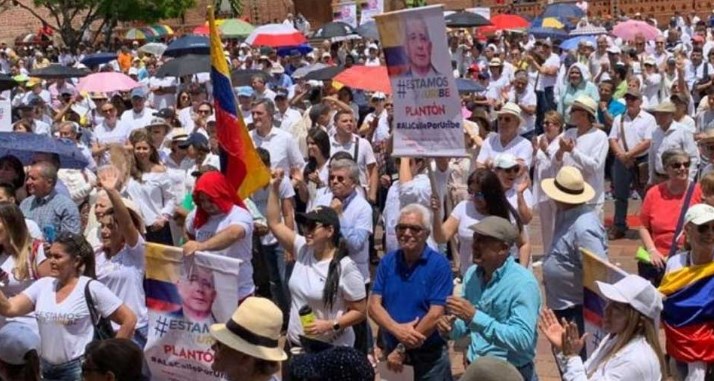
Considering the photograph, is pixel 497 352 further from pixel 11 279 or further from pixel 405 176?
pixel 405 176

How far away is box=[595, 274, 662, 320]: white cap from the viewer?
5.42m

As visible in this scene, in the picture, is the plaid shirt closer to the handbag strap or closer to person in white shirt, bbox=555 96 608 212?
the handbag strap

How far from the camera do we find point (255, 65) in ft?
81.8

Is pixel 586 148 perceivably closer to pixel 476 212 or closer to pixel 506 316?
pixel 476 212

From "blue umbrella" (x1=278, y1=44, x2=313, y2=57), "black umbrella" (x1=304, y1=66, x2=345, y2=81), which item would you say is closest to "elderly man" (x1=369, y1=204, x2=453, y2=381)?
"black umbrella" (x1=304, y1=66, x2=345, y2=81)

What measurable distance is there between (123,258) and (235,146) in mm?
1202

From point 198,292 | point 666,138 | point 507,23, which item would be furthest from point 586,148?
point 507,23

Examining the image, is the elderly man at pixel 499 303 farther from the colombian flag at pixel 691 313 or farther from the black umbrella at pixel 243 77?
the black umbrella at pixel 243 77

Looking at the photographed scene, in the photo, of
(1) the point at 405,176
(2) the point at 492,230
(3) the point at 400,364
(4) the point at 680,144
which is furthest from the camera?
(4) the point at 680,144

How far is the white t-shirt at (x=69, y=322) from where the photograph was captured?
653 centimetres

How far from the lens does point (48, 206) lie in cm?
870

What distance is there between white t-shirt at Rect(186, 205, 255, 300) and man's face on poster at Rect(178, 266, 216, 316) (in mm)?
1048

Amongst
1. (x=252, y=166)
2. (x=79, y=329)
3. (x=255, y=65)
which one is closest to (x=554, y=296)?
(x=252, y=166)

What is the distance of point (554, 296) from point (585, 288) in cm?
121
